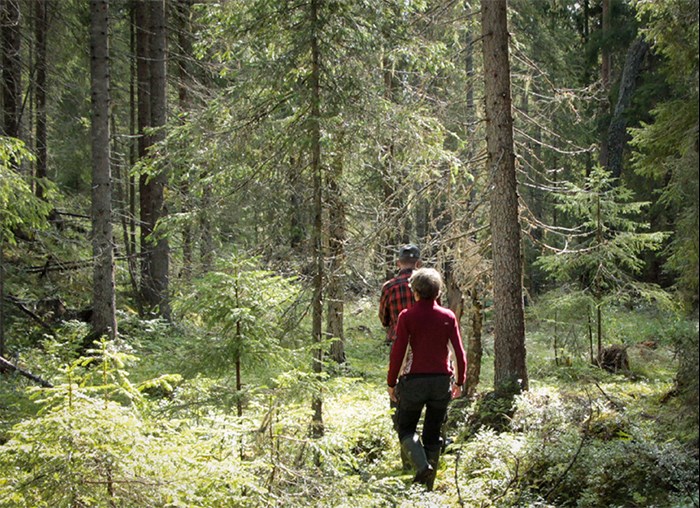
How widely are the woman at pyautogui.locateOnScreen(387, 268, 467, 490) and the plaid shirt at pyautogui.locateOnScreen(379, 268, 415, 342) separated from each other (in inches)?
28.4

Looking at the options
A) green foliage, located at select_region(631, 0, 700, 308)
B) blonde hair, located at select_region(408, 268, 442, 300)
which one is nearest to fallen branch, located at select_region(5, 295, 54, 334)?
blonde hair, located at select_region(408, 268, 442, 300)

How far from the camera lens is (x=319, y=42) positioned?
6.54m

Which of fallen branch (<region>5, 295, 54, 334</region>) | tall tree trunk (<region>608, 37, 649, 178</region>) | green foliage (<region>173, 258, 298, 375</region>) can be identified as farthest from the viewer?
tall tree trunk (<region>608, 37, 649, 178</region>)

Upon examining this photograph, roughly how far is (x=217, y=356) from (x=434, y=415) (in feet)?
6.91

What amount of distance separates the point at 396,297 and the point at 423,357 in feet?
3.43

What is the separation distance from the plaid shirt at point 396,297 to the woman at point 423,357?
722 mm

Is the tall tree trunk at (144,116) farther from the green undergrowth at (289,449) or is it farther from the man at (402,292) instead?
the man at (402,292)

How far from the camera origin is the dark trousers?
529 centimetres

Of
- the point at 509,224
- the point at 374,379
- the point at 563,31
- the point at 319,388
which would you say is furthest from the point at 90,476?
the point at 563,31

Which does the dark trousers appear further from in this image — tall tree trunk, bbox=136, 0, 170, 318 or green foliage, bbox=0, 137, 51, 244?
tall tree trunk, bbox=136, 0, 170, 318

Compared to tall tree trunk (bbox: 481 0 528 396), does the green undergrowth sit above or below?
below

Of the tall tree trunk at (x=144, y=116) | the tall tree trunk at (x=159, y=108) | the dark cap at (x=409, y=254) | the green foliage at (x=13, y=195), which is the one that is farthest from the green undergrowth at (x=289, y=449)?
the tall tree trunk at (x=144, y=116)

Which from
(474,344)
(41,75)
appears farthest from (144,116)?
(474,344)

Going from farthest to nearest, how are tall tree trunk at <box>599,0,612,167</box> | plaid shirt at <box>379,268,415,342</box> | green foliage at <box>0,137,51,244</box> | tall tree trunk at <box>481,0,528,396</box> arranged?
tall tree trunk at <box>599,0,612,167</box> → tall tree trunk at <box>481,0,528,396</box> → green foliage at <box>0,137,51,244</box> → plaid shirt at <box>379,268,415,342</box>
